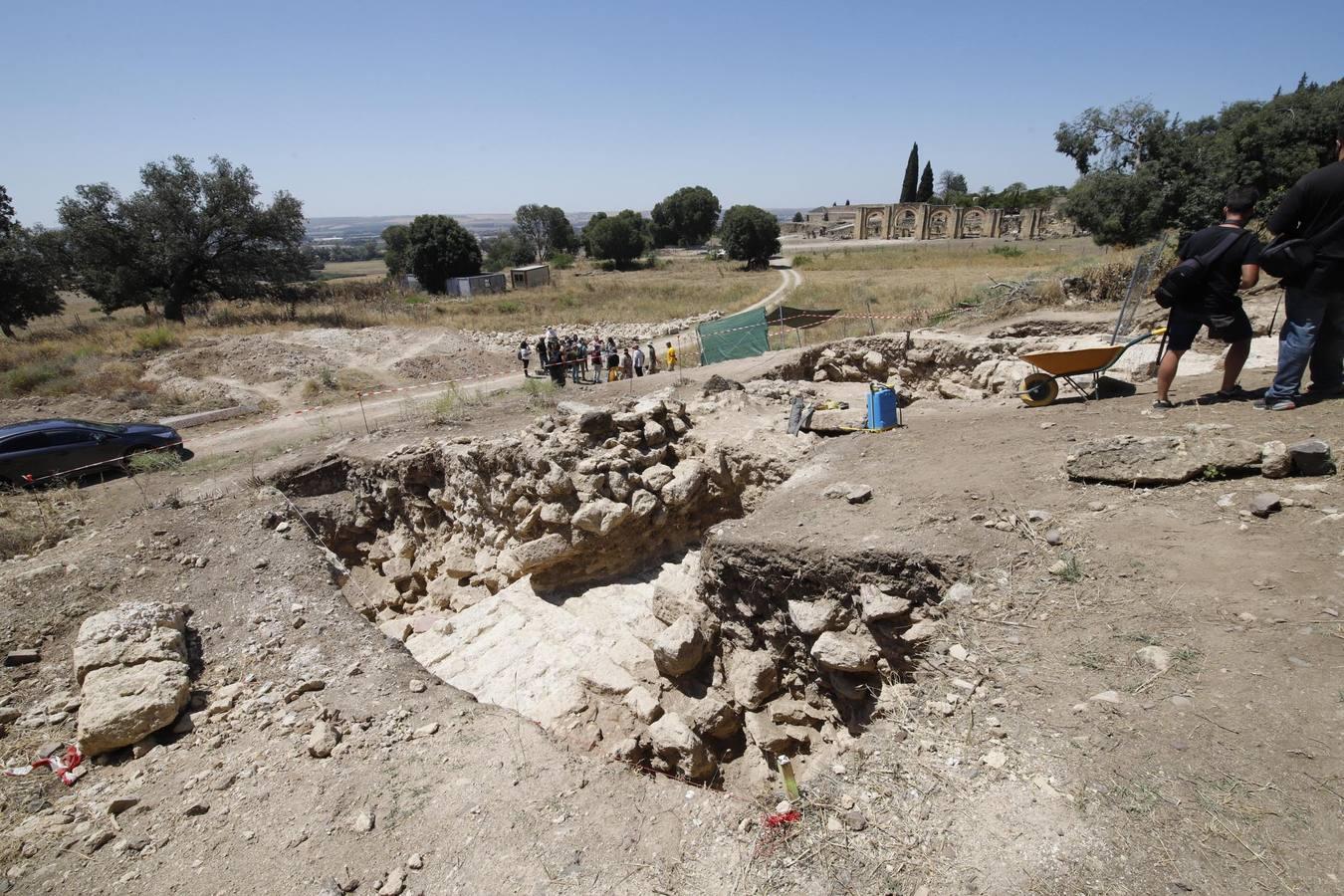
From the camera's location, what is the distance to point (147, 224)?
2966 cm

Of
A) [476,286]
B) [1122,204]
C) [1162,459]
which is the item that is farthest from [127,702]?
[476,286]

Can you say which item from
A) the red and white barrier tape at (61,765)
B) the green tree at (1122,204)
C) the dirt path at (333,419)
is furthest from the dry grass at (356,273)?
the green tree at (1122,204)

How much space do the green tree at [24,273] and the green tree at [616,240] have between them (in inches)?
1722

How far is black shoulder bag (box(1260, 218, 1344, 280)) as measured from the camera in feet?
17.3

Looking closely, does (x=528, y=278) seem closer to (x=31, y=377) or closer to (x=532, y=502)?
(x=31, y=377)

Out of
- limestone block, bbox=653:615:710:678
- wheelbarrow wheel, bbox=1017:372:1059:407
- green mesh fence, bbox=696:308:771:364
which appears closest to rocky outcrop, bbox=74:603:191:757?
limestone block, bbox=653:615:710:678

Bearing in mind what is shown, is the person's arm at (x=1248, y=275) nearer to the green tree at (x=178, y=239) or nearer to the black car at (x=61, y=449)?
the black car at (x=61, y=449)

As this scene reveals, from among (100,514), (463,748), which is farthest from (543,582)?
(100,514)

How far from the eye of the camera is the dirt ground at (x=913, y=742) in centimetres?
307

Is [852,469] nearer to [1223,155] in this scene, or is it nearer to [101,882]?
[101,882]

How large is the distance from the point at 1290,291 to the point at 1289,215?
26.5 inches

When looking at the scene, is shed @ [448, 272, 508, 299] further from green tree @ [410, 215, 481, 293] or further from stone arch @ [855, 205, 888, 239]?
stone arch @ [855, 205, 888, 239]

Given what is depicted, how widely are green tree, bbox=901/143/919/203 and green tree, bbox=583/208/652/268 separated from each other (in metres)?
37.0

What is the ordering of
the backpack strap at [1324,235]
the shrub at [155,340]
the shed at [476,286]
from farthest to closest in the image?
the shed at [476,286]
the shrub at [155,340]
the backpack strap at [1324,235]
